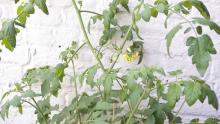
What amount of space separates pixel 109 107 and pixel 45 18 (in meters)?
0.59

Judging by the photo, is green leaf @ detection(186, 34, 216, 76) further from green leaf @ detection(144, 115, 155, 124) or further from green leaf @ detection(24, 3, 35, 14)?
green leaf @ detection(24, 3, 35, 14)

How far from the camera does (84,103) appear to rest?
1419mm

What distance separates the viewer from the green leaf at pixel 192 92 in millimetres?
1113

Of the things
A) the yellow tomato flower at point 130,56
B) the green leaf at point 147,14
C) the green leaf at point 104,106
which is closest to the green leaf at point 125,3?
the yellow tomato flower at point 130,56

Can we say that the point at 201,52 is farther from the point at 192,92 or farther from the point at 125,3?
the point at 125,3

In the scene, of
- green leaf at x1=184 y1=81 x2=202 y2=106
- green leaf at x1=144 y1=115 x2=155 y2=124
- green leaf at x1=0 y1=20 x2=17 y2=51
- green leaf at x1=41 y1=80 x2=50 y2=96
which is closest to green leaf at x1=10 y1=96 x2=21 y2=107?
green leaf at x1=41 y1=80 x2=50 y2=96

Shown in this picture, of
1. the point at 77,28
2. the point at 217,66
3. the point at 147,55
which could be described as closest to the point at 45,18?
the point at 77,28

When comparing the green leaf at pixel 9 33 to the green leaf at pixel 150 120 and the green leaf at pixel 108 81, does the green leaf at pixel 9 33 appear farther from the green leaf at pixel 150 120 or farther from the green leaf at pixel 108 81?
the green leaf at pixel 150 120

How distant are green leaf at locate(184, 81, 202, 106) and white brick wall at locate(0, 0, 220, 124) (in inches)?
22.0

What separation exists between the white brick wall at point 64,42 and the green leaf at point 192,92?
56 cm

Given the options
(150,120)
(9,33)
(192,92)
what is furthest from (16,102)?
(192,92)

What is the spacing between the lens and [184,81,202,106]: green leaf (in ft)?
3.65

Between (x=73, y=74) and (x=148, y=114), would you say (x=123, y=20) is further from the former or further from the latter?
(x=148, y=114)

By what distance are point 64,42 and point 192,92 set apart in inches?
28.3
